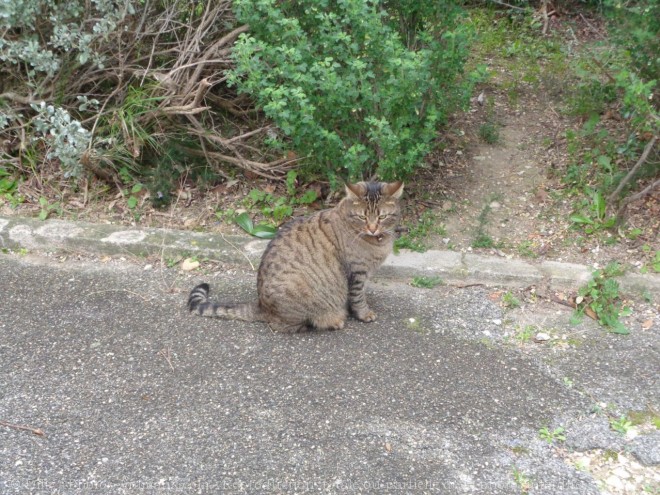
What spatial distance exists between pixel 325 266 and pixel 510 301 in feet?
4.14

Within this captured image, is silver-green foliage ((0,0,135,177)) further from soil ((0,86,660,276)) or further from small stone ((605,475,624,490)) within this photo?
small stone ((605,475,624,490))

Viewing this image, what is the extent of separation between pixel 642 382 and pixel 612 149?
2167 millimetres

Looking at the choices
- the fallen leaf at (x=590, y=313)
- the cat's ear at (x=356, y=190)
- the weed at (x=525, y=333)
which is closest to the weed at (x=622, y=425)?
the weed at (x=525, y=333)

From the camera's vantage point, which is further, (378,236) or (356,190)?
(378,236)

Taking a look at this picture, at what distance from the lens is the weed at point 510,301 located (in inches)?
159

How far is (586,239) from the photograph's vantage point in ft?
14.6

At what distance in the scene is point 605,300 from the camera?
3891 mm

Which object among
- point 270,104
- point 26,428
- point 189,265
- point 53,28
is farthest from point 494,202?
point 53,28

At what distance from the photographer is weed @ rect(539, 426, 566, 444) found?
2.99m

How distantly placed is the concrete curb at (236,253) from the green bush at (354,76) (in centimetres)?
71

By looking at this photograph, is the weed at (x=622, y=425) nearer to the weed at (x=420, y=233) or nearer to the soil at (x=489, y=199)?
the soil at (x=489, y=199)

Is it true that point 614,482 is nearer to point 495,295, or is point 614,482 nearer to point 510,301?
point 510,301

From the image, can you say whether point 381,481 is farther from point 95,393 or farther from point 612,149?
point 612,149

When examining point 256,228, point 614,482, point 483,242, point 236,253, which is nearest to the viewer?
point 614,482
